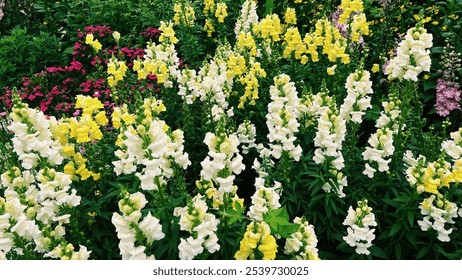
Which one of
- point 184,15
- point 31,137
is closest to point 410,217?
point 31,137

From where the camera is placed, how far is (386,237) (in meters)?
3.43

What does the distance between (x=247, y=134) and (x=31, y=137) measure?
195 centimetres

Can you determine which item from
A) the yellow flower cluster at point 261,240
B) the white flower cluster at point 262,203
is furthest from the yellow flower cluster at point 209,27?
the yellow flower cluster at point 261,240

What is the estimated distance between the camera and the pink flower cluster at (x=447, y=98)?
208 inches

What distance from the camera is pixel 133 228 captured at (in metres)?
2.46

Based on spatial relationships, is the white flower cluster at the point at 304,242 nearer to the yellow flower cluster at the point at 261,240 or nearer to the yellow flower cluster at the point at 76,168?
the yellow flower cluster at the point at 261,240

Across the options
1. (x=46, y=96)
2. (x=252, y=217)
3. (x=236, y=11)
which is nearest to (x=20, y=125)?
(x=252, y=217)

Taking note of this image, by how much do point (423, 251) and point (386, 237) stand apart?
0.27m

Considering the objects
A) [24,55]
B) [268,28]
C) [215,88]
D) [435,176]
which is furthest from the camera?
[24,55]

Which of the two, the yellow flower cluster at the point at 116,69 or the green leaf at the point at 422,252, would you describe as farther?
the yellow flower cluster at the point at 116,69

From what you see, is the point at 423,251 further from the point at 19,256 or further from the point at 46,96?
the point at 46,96

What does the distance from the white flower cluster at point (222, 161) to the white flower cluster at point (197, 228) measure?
0.23 meters

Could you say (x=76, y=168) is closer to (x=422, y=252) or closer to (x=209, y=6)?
(x=422, y=252)

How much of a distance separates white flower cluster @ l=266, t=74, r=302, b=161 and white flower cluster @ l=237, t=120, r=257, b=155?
1.87ft
